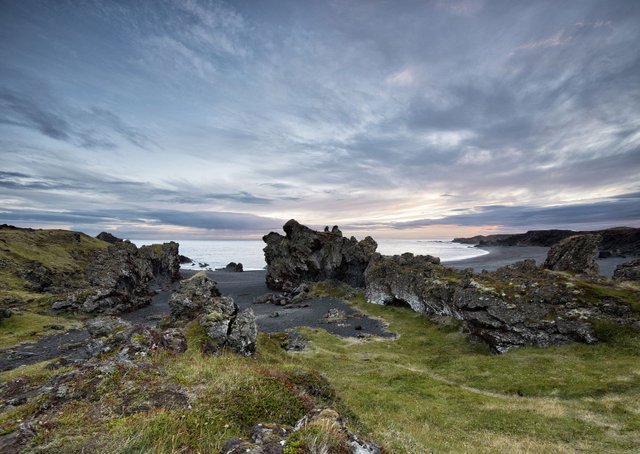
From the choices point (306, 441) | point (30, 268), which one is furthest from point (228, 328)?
point (30, 268)

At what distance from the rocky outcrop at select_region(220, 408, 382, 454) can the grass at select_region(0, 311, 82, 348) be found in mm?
60578

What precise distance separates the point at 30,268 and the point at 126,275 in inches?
1066

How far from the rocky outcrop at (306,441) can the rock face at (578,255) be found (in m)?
69.1

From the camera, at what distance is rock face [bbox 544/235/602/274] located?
61.2 meters

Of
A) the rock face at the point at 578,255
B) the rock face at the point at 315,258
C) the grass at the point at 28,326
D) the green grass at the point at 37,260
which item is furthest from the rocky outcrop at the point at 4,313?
the rock face at the point at 578,255

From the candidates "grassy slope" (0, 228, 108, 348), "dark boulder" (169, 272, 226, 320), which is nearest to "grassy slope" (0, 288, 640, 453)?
"dark boulder" (169, 272, 226, 320)

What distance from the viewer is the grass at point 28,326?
50.0m

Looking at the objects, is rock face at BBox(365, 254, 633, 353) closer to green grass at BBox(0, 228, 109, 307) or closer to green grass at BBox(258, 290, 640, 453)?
green grass at BBox(258, 290, 640, 453)

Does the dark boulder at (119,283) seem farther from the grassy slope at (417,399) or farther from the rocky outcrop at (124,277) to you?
the grassy slope at (417,399)

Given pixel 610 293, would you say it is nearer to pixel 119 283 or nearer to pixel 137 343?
pixel 137 343

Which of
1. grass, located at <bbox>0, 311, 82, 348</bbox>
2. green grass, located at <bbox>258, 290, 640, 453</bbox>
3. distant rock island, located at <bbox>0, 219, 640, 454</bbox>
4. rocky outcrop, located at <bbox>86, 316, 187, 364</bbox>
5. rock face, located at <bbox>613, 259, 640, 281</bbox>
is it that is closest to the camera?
distant rock island, located at <bbox>0, 219, 640, 454</bbox>

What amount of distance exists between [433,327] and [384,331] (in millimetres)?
8825

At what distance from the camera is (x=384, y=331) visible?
5862 cm

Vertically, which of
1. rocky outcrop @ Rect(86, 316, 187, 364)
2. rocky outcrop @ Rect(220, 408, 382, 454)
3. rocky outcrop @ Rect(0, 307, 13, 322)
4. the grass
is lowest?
the grass
